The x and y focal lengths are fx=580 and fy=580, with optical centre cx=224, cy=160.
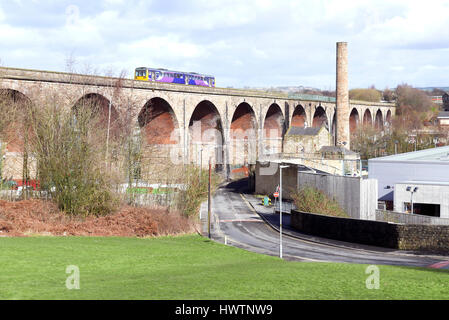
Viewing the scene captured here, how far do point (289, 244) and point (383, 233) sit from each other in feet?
20.5

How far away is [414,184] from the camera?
153 feet

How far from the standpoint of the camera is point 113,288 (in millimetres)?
18109

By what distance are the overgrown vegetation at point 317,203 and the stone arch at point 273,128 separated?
44730 mm

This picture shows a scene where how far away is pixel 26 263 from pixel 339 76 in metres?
75.4

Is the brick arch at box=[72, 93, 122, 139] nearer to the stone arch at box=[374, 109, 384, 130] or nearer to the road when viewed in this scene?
the road

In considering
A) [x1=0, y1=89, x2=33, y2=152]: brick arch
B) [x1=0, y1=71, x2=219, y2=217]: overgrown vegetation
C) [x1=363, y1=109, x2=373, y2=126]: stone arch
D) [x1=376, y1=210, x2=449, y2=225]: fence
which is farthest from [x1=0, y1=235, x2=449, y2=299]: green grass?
[x1=363, y1=109, x2=373, y2=126]: stone arch

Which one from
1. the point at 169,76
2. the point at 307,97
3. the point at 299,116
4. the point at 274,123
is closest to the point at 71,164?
the point at 169,76

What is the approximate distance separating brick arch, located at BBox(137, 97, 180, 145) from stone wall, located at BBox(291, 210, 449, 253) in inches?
1009

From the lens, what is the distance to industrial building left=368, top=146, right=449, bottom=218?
45531 mm

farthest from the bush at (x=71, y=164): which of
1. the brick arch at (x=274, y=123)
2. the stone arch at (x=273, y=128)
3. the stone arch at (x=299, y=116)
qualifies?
the stone arch at (x=299, y=116)

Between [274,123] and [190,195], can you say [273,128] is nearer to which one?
[274,123]

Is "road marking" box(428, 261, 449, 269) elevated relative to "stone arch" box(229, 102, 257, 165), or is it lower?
lower
